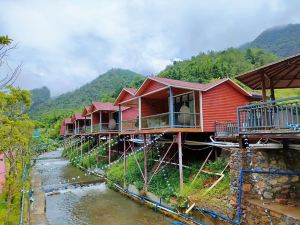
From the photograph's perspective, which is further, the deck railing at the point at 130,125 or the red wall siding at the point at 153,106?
the deck railing at the point at 130,125

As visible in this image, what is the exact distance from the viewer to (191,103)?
16297mm

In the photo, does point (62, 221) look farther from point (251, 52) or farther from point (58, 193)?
point (251, 52)

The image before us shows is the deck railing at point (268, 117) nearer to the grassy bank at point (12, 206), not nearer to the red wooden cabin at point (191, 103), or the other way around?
the red wooden cabin at point (191, 103)

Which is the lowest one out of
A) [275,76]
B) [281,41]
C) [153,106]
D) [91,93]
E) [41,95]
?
[153,106]

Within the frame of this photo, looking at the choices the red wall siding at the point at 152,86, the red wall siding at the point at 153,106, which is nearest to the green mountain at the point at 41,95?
the red wall siding at the point at 153,106

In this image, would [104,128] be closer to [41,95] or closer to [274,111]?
[274,111]

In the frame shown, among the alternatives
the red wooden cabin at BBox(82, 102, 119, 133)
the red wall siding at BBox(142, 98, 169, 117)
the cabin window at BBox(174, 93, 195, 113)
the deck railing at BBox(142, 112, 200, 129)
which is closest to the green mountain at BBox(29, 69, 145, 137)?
the red wooden cabin at BBox(82, 102, 119, 133)

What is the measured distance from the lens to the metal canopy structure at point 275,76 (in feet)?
30.9

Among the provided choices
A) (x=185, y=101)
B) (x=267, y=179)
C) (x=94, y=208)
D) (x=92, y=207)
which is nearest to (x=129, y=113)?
(x=185, y=101)

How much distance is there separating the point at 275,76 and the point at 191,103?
20.0ft

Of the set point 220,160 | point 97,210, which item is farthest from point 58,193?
point 220,160

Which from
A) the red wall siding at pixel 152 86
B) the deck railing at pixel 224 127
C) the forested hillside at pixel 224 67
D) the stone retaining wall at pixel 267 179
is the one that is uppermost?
the forested hillside at pixel 224 67

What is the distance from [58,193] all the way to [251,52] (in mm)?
57897

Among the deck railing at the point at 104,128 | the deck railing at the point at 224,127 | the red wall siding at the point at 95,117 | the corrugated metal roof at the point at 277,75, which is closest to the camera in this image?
the corrugated metal roof at the point at 277,75
